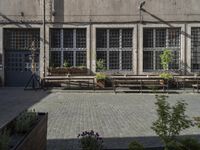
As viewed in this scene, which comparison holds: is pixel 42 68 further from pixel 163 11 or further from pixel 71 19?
pixel 163 11

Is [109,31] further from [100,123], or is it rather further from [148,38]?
[100,123]

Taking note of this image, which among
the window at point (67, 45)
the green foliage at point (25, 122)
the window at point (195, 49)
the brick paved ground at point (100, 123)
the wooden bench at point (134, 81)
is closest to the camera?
the green foliage at point (25, 122)

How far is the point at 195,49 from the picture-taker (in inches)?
967

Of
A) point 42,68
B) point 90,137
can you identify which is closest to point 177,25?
point 42,68

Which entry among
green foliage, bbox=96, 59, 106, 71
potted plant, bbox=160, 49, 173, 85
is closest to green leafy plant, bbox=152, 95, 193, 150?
potted plant, bbox=160, 49, 173, 85

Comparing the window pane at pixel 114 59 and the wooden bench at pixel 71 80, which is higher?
the window pane at pixel 114 59

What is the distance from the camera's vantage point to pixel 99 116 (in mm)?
11414

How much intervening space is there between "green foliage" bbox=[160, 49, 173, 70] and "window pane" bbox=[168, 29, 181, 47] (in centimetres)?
95

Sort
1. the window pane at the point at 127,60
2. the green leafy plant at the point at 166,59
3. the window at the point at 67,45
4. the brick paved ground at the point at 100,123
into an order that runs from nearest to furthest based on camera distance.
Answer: the brick paved ground at the point at 100,123, the green leafy plant at the point at 166,59, the window at the point at 67,45, the window pane at the point at 127,60

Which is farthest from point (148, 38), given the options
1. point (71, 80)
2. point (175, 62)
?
point (71, 80)

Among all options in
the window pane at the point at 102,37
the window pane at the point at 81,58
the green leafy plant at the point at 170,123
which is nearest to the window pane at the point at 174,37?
the window pane at the point at 102,37

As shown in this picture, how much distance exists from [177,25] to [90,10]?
5610 millimetres

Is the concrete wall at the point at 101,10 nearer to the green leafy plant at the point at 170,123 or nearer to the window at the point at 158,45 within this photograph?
the window at the point at 158,45

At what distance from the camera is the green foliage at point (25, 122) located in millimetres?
5008
